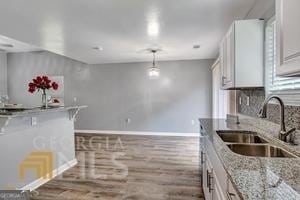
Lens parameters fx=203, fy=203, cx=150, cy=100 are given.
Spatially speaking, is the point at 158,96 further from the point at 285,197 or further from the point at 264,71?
the point at 285,197

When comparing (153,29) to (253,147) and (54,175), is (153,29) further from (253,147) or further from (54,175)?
(54,175)

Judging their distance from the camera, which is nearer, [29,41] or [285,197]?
[285,197]

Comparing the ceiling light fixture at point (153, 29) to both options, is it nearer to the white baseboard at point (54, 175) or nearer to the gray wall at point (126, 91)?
the white baseboard at point (54, 175)

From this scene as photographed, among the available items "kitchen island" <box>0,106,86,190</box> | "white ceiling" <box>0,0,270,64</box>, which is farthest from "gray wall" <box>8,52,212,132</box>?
"kitchen island" <box>0,106,86,190</box>

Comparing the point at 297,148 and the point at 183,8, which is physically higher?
the point at 183,8

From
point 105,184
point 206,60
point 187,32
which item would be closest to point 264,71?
point 187,32

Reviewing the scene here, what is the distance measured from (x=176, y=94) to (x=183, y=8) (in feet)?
13.2

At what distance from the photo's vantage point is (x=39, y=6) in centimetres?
260

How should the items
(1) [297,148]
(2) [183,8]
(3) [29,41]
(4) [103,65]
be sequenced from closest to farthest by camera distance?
1. (1) [297,148]
2. (2) [183,8]
3. (3) [29,41]
4. (4) [103,65]

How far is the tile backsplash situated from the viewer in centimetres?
166

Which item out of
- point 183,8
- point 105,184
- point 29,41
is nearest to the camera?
point 183,8

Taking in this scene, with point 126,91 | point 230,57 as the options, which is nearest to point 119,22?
point 230,57

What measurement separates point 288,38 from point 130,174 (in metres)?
2.95

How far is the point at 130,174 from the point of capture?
335cm
